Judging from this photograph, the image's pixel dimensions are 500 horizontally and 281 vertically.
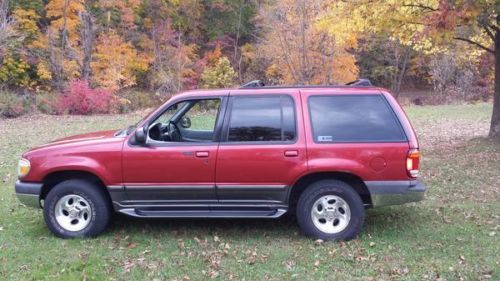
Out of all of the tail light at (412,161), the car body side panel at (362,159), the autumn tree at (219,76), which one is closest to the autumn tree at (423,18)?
the tail light at (412,161)

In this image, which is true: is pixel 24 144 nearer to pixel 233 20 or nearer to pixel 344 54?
pixel 344 54

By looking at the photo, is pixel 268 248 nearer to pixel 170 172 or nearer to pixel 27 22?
pixel 170 172

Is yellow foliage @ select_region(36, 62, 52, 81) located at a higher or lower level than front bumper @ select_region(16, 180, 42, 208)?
higher

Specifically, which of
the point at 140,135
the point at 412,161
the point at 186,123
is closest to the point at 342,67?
the point at 186,123

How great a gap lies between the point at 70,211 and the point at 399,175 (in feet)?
12.7

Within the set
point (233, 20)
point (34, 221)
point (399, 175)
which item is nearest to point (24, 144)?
point (34, 221)

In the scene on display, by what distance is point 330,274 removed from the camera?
5.37 metres

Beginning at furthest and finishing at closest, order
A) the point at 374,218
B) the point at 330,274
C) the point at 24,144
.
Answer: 1. the point at 24,144
2. the point at 374,218
3. the point at 330,274

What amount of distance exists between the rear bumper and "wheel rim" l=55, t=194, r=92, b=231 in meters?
3.32

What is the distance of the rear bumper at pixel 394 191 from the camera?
6250mm

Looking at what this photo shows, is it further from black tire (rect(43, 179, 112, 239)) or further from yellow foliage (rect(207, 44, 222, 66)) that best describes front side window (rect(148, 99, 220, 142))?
yellow foliage (rect(207, 44, 222, 66))

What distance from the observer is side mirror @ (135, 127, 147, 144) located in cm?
635

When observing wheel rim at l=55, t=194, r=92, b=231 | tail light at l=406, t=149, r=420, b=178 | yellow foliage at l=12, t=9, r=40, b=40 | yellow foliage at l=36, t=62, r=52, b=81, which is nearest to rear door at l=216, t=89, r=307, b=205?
tail light at l=406, t=149, r=420, b=178

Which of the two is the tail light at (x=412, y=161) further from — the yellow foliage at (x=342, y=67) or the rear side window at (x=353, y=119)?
the yellow foliage at (x=342, y=67)
